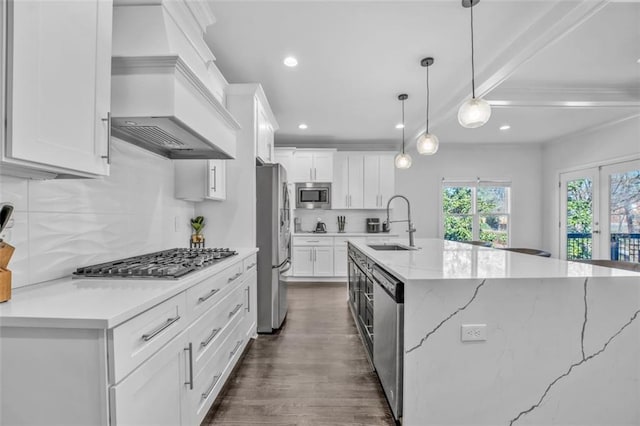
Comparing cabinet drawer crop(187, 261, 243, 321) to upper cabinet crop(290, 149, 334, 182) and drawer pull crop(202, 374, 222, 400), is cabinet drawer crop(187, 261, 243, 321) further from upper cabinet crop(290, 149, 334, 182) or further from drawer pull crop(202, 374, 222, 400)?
upper cabinet crop(290, 149, 334, 182)

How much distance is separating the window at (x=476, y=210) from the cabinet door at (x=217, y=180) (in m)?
4.64

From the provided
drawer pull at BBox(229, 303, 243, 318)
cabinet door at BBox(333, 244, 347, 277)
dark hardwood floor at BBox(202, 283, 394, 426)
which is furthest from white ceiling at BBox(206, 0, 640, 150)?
dark hardwood floor at BBox(202, 283, 394, 426)

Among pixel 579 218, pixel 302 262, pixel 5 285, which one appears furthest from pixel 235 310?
pixel 579 218

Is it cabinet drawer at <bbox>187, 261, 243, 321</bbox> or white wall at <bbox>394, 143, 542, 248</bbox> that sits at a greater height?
white wall at <bbox>394, 143, 542, 248</bbox>

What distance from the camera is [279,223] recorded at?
301 cm

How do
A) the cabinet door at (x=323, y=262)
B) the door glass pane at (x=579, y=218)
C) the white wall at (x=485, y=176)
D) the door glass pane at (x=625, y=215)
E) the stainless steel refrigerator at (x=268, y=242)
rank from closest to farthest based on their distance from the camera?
the stainless steel refrigerator at (x=268, y=242)
the door glass pane at (x=625, y=215)
the door glass pane at (x=579, y=218)
the cabinet door at (x=323, y=262)
the white wall at (x=485, y=176)

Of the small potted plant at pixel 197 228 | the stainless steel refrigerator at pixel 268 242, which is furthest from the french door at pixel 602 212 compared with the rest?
the small potted plant at pixel 197 228

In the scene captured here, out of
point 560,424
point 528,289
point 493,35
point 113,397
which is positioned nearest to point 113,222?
point 113,397

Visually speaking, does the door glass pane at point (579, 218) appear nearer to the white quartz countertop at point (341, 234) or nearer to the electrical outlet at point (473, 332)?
the white quartz countertop at point (341, 234)

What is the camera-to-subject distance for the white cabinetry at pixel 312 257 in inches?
206

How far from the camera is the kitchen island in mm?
1471

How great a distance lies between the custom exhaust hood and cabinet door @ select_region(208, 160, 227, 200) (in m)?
0.57

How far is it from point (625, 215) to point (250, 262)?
17.9 ft

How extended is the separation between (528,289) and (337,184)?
4265 mm
